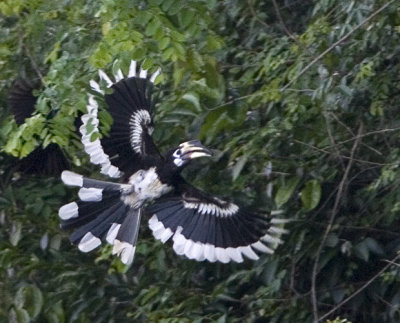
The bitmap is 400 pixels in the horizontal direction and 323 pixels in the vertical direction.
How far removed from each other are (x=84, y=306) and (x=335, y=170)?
127 cm

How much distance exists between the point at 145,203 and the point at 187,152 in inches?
17.7

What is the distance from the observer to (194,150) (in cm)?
469

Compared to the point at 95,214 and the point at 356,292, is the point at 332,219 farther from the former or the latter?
the point at 95,214

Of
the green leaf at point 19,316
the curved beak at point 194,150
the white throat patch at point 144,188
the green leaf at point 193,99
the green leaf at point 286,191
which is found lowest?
the green leaf at point 19,316

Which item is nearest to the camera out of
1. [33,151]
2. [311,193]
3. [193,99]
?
[193,99]

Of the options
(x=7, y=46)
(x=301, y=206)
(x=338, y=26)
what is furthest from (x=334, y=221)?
(x=7, y=46)

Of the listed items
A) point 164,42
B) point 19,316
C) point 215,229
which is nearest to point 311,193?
point 215,229

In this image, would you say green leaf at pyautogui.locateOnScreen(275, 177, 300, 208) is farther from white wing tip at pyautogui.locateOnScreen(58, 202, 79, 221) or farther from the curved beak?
white wing tip at pyautogui.locateOnScreen(58, 202, 79, 221)

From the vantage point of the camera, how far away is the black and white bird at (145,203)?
4.82 metres

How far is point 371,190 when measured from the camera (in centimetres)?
484

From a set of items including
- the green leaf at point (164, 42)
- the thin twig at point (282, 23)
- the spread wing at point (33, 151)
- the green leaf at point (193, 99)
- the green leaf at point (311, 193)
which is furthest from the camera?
the spread wing at point (33, 151)

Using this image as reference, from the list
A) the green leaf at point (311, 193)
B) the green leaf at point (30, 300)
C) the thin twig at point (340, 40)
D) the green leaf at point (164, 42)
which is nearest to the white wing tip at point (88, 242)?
the green leaf at point (30, 300)

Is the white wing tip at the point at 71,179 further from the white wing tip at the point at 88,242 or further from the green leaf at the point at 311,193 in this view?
the green leaf at the point at 311,193

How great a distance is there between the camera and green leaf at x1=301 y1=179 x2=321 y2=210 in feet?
15.6
